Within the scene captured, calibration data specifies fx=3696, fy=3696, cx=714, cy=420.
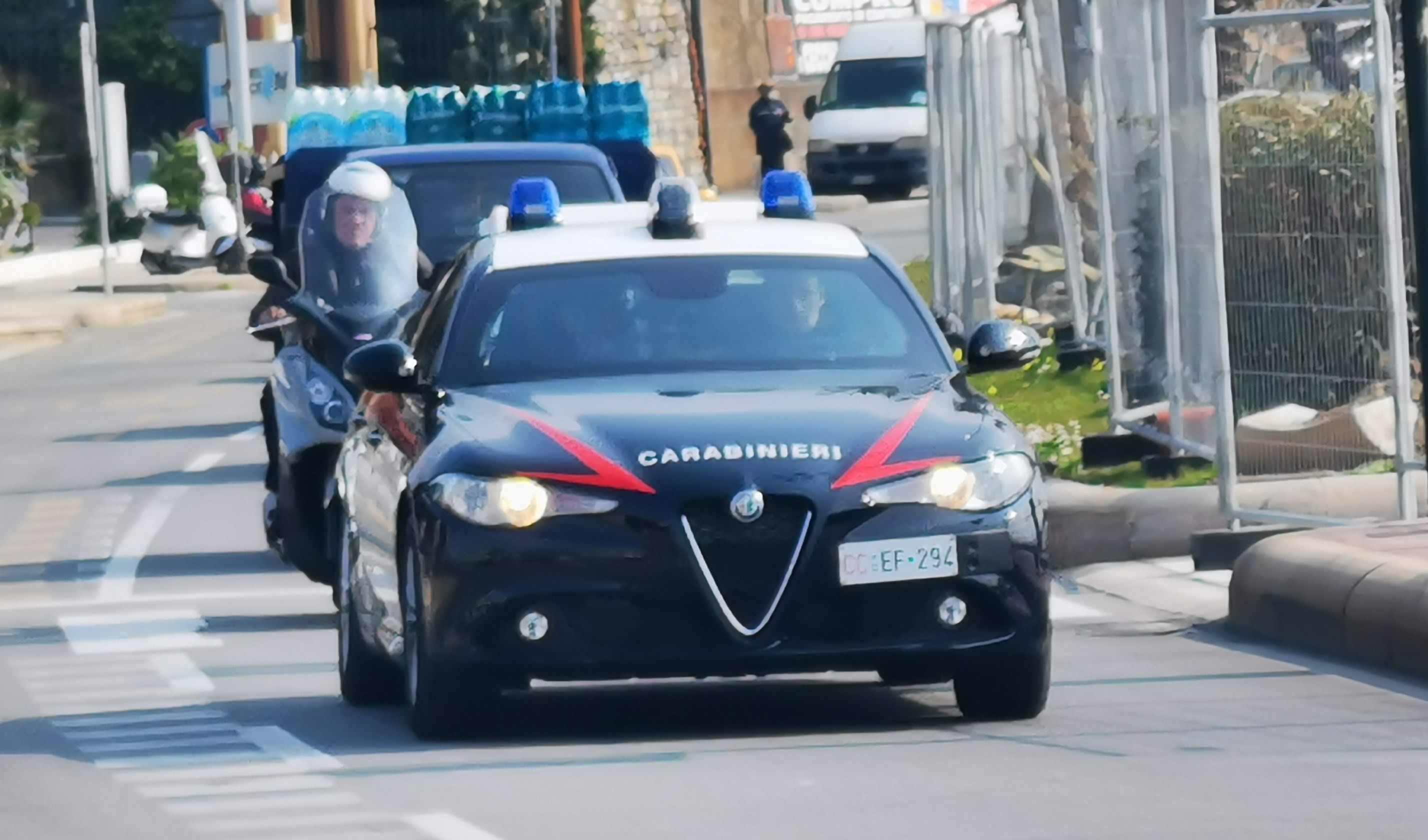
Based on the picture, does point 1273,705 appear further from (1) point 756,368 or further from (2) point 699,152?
(2) point 699,152

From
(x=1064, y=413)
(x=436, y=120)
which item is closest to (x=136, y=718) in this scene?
(x=1064, y=413)

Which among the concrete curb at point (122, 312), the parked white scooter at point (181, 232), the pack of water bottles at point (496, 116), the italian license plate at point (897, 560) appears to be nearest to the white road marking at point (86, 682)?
the italian license plate at point (897, 560)

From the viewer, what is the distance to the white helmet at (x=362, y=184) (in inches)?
520

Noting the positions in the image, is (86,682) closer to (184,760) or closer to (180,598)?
(184,760)

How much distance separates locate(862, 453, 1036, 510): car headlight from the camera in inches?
358

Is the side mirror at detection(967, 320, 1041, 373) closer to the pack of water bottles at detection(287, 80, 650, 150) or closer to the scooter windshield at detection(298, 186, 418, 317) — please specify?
the scooter windshield at detection(298, 186, 418, 317)

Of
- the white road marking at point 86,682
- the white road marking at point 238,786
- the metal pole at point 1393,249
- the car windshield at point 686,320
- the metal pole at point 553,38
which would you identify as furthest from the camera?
the metal pole at point 553,38

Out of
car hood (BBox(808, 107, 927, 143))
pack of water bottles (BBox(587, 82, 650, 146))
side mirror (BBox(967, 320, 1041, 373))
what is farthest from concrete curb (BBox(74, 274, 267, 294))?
side mirror (BBox(967, 320, 1041, 373))

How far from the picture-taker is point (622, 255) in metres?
10.4

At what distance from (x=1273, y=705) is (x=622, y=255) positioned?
2.20 metres

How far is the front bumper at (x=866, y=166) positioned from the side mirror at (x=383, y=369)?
130ft

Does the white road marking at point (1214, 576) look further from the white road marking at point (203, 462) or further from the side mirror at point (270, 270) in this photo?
the white road marking at point (203, 462)

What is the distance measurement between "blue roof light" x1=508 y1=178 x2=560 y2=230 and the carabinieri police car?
116cm

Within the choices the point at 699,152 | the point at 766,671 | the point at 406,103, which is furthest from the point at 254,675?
the point at 699,152
